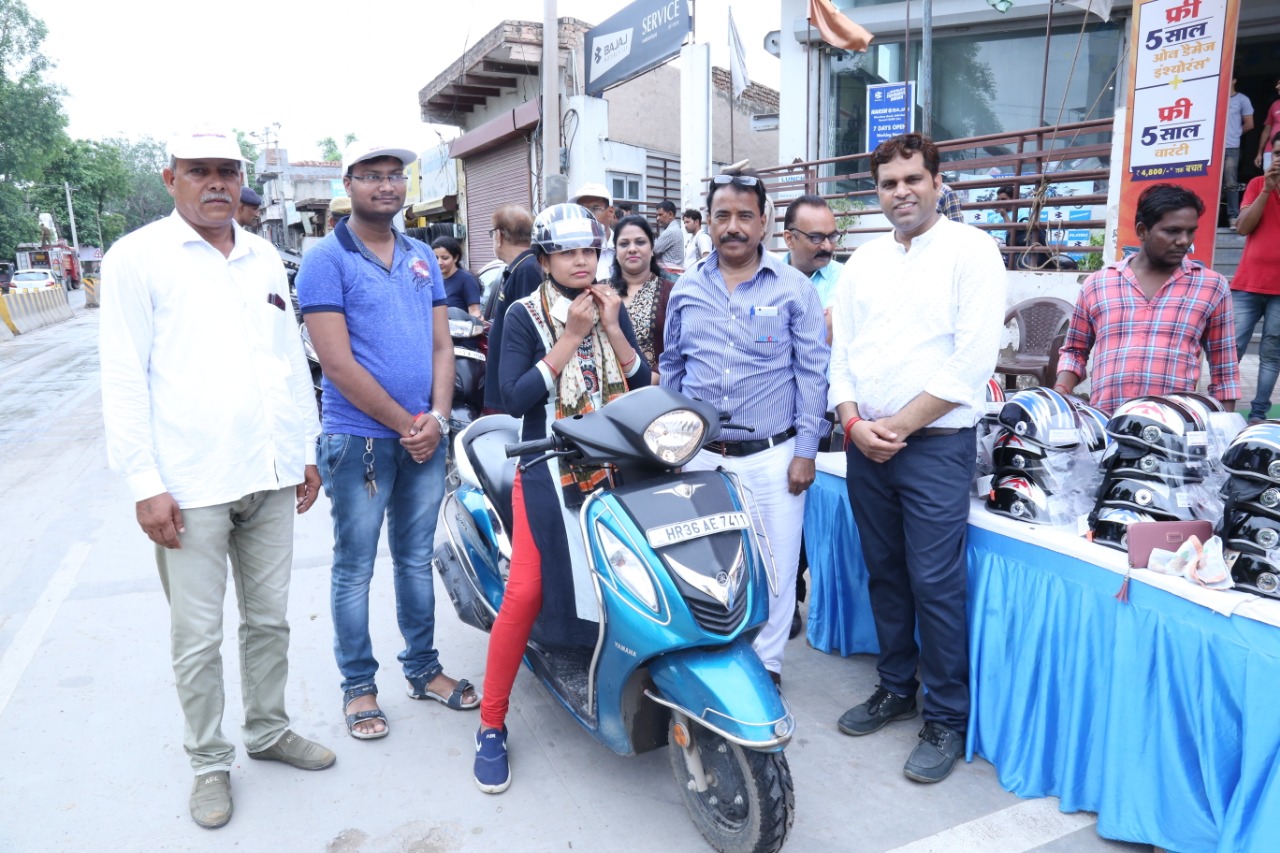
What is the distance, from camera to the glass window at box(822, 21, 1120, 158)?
9805 mm

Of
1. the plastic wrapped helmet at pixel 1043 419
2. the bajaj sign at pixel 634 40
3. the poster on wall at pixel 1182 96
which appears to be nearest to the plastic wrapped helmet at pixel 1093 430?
the plastic wrapped helmet at pixel 1043 419

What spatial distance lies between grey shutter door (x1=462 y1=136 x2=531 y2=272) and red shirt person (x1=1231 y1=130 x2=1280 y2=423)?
467 inches

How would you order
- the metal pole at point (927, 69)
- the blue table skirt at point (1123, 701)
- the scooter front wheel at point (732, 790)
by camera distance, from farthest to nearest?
the metal pole at point (927, 69) → the scooter front wheel at point (732, 790) → the blue table skirt at point (1123, 701)

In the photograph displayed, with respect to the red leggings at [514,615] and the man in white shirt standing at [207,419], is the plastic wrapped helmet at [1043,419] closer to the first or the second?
the red leggings at [514,615]

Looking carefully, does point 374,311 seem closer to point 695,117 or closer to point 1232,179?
point 1232,179

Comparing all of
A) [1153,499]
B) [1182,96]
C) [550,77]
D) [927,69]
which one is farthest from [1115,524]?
[927,69]

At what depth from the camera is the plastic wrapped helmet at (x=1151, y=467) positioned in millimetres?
2363

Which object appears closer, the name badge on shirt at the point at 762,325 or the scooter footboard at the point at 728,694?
the scooter footboard at the point at 728,694

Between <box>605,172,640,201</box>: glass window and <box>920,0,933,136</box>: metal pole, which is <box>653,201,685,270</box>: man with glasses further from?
Result: <box>605,172,640,201</box>: glass window

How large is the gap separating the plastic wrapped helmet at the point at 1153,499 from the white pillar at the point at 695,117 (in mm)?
9334

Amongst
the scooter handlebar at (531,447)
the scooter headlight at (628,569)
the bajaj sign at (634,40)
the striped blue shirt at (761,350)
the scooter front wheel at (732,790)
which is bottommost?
the scooter front wheel at (732,790)

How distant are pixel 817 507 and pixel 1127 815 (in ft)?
5.30

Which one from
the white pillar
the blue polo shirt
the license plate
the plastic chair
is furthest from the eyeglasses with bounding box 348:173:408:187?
the white pillar

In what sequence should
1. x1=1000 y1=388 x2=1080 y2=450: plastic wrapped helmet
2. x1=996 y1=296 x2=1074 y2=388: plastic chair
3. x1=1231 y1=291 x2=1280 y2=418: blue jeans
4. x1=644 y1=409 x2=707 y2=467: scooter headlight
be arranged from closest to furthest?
1. x1=644 y1=409 x2=707 y2=467: scooter headlight
2. x1=1000 y1=388 x2=1080 y2=450: plastic wrapped helmet
3. x1=1231 y1=291 x2=1280 y2=418: blue jeans
4. x1=996 y1=296 x2=1074 y2=388: plastic chair
